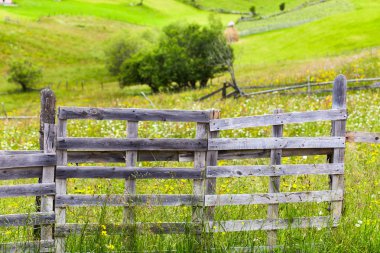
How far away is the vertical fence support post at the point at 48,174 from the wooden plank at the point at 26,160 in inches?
2.9

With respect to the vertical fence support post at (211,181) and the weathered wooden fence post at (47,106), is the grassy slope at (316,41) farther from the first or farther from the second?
the weathered wooden fence post at (47,106)

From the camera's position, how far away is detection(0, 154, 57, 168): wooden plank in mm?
6145

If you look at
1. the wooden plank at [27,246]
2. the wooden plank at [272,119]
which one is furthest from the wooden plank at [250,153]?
the wooden plank at [27,246]

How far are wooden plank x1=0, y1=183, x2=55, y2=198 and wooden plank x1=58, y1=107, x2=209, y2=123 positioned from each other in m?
0.89

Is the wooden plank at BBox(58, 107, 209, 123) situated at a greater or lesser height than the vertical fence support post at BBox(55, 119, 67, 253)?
greater

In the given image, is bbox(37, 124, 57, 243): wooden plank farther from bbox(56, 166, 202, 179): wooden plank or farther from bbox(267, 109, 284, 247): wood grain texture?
bbox(267, 109, 284, 247): wood grain texture

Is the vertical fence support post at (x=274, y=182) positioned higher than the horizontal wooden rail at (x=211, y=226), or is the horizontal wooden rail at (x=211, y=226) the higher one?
the vertical fence support post at (x=274, y=182)

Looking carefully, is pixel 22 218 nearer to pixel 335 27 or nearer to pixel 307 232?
pixel 307 232

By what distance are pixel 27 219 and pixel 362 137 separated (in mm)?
5772

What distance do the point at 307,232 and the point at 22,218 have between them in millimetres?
3856

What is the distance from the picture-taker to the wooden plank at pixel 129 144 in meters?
6.51

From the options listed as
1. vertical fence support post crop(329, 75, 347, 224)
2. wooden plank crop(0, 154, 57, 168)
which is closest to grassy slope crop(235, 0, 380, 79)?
vertical fence support post crop(329, 75, 347, 224)

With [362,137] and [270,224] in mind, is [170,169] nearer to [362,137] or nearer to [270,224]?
[270,224]

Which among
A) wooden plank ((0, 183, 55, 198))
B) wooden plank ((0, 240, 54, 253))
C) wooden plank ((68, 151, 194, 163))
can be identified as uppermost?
wooden plank ((68, 151, 194, 163))
